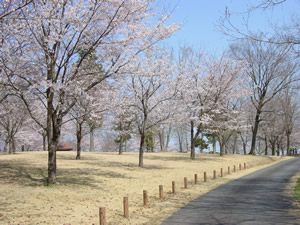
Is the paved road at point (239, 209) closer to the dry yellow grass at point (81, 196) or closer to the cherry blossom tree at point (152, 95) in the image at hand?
the dry yellow grass at point (81, 196)

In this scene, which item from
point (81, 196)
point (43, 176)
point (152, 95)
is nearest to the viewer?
point (81, 196)

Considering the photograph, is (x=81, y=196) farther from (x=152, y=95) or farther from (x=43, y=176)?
(x=152, y=95)

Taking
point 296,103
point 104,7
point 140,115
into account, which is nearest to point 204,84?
point 140,115

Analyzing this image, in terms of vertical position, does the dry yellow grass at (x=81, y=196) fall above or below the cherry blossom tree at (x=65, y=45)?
below

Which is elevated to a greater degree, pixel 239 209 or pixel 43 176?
pixel 43 176

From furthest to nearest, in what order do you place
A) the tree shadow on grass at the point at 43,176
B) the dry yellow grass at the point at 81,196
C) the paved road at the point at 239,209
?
the tree shadow on grass at the point at 43,176 → the dry yellow grass at the point at 81,196 → the paved road at the point at 239,209

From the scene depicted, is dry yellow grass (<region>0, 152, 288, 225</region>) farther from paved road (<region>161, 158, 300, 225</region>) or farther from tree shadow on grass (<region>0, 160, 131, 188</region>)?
paved road (<region>161, 158, 300, 225</region>)

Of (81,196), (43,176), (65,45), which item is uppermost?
(65,45)

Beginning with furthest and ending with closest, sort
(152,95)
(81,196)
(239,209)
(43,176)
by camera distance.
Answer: (152,95)
(43,176)
(81,196)
(239,209)

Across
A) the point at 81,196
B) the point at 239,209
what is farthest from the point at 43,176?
the point at 239,209

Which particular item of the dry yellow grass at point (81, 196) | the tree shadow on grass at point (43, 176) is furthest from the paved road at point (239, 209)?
the tree shadow on grass at point (43, 176)

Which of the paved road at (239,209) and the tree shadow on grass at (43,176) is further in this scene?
the tree shadow on grass at (43,176)

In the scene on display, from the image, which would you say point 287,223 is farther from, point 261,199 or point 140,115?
point 140,115

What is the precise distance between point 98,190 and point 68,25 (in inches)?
333
